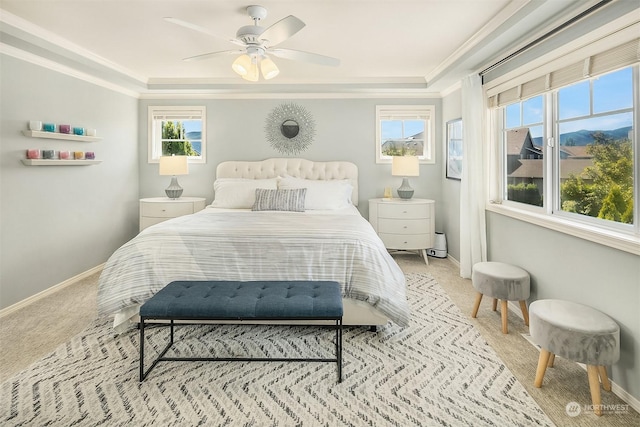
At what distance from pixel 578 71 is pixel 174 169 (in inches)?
169

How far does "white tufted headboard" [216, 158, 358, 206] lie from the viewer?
5.00 metres

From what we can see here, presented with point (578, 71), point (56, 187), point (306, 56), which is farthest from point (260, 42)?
point (56, 187)

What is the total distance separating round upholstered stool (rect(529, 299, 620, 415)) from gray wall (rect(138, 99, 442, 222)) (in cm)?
326

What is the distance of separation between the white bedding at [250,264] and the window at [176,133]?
2.75m

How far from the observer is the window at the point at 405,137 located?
5129 mm

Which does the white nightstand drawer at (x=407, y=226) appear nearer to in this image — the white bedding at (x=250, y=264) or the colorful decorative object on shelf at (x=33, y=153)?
the white bedding at (x=250, y=264)

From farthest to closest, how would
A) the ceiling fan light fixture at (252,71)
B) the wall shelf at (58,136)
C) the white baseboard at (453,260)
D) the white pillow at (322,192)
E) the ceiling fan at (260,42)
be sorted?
1. the white baseboard at (453,260)
2. the white pillow at (322,192)
3. the wall shelf at (58,136)
4. the ceiling fan light fixture at (252,71)
5. the ceiling fan at (260,42)

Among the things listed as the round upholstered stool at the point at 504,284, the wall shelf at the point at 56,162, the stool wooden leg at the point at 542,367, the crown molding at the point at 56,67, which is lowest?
the stool wooden leg at the point at 542,367

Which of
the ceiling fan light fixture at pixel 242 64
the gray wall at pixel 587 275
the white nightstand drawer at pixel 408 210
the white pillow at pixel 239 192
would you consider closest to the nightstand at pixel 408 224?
the white nightstand drawer at pixel 408 210

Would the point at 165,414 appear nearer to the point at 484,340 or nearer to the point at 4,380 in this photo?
the point at 4,380

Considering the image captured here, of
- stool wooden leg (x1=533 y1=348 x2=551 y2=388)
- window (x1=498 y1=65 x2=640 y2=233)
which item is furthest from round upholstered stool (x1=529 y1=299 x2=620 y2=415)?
window (x1=498 y1=65 x2=640 y2=233)

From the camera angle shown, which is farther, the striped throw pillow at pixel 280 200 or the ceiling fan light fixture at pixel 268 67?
the striped throw pillow at pixel 280 200

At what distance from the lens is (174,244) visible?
2.67 metres

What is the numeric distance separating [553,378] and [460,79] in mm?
3289
